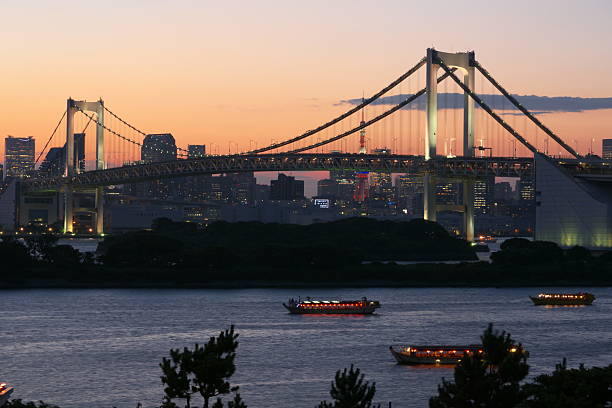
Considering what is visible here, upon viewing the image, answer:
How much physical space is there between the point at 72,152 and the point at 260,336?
234 ft

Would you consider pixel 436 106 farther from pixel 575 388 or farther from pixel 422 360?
pixel 575 388

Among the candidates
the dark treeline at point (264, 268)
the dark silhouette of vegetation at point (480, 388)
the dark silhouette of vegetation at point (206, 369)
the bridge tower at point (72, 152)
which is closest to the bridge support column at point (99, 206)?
the bridge tower at point (72, 152)

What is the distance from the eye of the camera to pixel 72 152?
368 feet

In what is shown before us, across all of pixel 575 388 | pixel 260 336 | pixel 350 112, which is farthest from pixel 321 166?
pixel 575 388

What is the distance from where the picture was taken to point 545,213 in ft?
252

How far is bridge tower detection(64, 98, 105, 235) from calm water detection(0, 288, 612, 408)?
49277 mm

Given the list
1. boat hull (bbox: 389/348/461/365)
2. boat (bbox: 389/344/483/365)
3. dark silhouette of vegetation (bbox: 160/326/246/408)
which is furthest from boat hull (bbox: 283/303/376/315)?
dark silhouette of vegetation (bbox: 160/326/246/408)

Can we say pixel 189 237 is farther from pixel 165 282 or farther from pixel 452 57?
pixel 165 282

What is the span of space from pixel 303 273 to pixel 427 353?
32.3m

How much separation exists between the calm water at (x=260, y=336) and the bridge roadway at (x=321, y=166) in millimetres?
22399

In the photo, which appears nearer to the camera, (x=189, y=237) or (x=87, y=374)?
(x=87, y=374)

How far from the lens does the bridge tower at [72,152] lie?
4417 inches

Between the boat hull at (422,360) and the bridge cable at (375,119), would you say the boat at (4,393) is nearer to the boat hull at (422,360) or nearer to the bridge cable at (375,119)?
the boat hull at (422,360)

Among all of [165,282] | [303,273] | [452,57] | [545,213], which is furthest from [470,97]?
[165,282]
